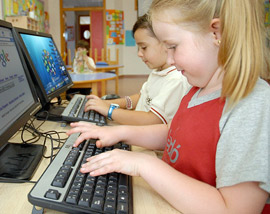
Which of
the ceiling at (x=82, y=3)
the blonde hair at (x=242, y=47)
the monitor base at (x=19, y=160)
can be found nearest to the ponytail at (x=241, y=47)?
the blonde hair at (x=242, y=47)

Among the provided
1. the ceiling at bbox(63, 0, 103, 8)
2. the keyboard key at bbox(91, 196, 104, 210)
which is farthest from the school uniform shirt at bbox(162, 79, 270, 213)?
the ceiling at bbox(63, 0, 103, 8)

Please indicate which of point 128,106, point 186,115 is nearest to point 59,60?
point 128,106

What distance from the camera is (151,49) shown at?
48.0 inches

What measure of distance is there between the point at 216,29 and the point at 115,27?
7.25 meters

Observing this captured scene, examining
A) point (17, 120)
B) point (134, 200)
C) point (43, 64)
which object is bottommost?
point (134, 200)

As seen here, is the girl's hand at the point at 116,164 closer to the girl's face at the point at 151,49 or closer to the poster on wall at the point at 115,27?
the girl's face at the point at 151,49

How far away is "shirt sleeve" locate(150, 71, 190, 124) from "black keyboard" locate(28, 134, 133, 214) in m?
0.52

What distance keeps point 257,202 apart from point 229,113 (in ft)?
0.53

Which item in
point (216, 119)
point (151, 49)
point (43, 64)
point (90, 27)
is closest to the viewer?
point (216, 119)

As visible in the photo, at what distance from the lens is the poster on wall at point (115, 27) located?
7.31m

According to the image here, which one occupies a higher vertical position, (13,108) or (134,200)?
(13,108)

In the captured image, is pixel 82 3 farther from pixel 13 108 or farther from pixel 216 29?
pixel 216 29

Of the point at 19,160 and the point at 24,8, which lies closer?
the point at 19,160

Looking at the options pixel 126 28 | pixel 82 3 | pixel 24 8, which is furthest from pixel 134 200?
pixel 82 3
